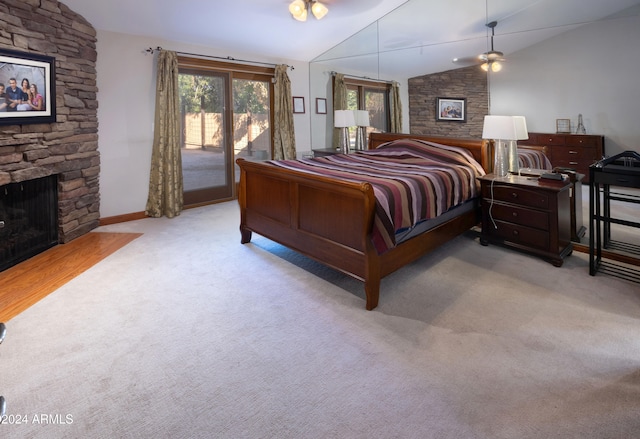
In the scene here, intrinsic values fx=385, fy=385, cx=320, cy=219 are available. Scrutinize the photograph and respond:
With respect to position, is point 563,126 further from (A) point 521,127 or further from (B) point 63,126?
(B) point 63,126

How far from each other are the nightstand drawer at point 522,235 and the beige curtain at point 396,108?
1.94m

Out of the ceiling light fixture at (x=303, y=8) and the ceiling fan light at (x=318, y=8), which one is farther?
the ceiling fan light at (x=318, y=8)

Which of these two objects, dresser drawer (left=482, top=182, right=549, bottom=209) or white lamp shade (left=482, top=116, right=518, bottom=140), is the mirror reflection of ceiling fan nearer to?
white lamp shade (left=482, top=116, right=518, bottom=140)

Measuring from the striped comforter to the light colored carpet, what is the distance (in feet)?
1.74

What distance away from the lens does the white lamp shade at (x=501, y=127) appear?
3494mm

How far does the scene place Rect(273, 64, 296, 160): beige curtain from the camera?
20.3ft

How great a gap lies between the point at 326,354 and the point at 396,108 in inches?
144

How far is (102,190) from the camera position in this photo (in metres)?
4.70

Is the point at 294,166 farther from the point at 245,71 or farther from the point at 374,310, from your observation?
the point at 245,71

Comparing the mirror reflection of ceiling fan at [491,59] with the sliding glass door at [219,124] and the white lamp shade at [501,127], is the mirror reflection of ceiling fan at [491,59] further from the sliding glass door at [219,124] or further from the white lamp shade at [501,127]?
the sliding glass door at [219,124]

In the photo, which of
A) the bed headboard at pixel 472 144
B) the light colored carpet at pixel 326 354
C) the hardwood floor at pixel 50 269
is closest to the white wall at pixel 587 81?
the bed headboard at pixel 472 144

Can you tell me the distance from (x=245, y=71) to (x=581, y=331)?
5328mm

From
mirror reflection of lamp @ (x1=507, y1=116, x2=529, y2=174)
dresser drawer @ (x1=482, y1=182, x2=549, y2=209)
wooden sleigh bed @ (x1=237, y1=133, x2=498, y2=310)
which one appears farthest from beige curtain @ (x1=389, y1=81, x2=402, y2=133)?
dresser drawer @ (x1=482, y1=182, x2=549, y2=209)

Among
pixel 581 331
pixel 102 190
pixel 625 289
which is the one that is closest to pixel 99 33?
pixel 102 190
